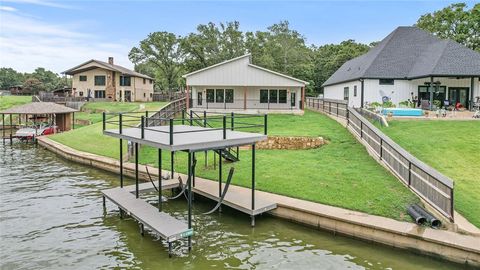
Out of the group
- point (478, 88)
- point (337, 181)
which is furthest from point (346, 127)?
point (478, 88)

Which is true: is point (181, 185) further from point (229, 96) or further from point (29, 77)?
point (29, 77)

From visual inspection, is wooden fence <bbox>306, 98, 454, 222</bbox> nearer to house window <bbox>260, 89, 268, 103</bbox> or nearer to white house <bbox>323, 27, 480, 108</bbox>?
white house <bbox>323, 27, 480, 108</bbox>

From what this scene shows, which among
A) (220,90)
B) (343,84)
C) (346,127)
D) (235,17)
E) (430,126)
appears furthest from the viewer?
(235,17)

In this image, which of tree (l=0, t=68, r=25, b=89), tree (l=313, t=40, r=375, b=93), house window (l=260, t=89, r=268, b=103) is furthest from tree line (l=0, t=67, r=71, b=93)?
house window (l=260, t=89, r=268, b=103)

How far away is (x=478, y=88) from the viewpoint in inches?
966

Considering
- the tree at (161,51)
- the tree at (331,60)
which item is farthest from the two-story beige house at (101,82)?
the tree at (331,60)

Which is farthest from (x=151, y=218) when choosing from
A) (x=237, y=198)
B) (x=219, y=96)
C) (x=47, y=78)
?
(x=47, y=78)

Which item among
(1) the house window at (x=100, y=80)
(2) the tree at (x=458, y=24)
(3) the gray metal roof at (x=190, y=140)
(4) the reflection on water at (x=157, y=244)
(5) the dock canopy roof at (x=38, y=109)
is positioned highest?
(2) the tree at (x=458, y=24)

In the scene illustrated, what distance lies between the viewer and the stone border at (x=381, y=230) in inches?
287

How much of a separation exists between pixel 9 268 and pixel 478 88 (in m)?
27.9

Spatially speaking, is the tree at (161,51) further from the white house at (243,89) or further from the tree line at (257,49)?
the white house at (243,89)

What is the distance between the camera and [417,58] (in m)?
27.5

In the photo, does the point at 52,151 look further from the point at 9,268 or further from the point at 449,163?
the point at 449,163

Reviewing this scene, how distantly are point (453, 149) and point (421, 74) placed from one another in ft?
37.1
